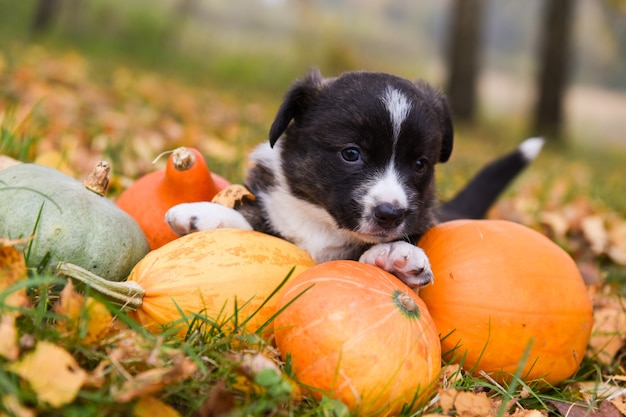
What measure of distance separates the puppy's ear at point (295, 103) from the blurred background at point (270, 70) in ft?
4.70

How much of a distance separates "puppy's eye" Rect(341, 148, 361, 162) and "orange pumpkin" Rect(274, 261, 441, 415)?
2.13ft

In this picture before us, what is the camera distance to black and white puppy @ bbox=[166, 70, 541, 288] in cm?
252

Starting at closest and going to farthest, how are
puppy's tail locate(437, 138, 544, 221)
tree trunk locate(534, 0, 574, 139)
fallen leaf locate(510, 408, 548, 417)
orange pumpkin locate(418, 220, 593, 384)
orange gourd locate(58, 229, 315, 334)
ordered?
fallen leaf locate(510, 408, 548, 417), orange gourd locate(58, 229, 315, 334), orange pumpkin locate(418, 220, 593, 384), puppy's tail locate(437, 138, 544, 221), tree trunk locate(534, 0, 574, 139)

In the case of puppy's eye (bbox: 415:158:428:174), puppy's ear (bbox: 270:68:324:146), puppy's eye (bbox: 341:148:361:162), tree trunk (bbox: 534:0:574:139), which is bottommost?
tree trunk (bbox: 534:0:574:139)

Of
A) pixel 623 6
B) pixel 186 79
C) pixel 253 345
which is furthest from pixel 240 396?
pixel 623 6

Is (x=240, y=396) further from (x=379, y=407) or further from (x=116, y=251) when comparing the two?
(x=116, y=251)

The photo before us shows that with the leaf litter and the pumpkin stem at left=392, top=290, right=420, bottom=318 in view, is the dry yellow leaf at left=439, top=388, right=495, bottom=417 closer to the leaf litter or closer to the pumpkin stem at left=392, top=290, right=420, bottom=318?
the leaf litter

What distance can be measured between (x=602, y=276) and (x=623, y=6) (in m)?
12.1

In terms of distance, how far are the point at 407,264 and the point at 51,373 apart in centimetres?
130

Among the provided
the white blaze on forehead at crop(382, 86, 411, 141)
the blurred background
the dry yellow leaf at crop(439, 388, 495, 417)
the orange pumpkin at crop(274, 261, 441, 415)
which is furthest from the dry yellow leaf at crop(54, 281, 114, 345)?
the blurred background

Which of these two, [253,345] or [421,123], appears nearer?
[253,345]

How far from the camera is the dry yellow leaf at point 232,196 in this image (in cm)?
289

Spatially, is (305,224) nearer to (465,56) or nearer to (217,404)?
(217,404)

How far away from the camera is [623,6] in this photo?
44.4 ft
